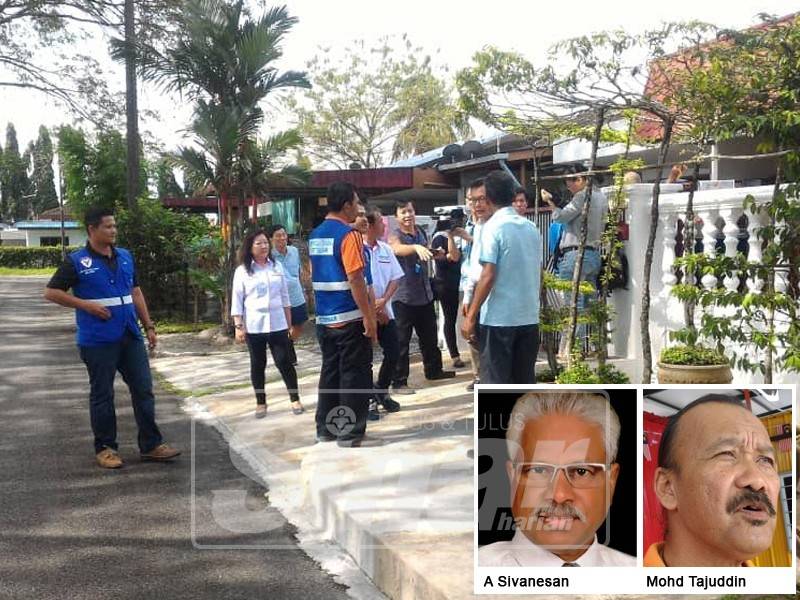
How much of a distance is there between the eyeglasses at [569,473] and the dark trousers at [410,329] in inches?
199

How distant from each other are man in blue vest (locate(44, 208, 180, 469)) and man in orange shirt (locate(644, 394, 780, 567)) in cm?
433

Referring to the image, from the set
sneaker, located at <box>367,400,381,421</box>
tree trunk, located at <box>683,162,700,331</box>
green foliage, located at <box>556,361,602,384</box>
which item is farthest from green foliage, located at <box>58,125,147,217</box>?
tree trunk, located at <box>683,162,700,331</box>

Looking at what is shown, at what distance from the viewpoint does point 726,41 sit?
211 inches

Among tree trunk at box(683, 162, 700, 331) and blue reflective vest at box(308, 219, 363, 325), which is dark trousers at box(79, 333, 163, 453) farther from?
tree trunk at box(683, 162, 700, 331)

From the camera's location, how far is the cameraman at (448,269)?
8.69 m

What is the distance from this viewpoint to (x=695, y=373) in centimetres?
585

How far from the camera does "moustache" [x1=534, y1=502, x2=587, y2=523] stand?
3172 mm

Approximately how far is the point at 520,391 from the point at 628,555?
0.68 metres

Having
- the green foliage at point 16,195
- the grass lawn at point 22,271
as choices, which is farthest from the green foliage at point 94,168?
the green foliage at point 16,195

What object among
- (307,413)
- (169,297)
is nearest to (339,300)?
(307,413)

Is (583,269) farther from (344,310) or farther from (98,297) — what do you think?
(98,297)

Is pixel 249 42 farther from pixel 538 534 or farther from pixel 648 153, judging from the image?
pixel 538 534

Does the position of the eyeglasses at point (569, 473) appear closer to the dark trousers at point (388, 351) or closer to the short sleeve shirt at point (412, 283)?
the dark trousers at point (388, 351)

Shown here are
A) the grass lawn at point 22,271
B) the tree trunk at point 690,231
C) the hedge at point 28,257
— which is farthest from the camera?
the hedge at point 28,257
